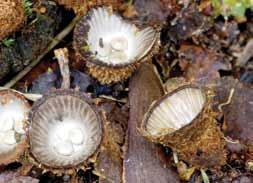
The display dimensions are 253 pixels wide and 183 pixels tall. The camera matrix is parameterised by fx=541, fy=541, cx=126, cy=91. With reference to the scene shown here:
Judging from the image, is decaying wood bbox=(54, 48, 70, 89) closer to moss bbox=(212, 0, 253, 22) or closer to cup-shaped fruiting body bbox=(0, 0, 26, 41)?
cup-shaped fruiting body bbox=(0, 0, 26, 41)

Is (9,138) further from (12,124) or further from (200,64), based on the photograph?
(200,64)

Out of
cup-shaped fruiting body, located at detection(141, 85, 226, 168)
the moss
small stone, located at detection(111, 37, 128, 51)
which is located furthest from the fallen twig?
the moss

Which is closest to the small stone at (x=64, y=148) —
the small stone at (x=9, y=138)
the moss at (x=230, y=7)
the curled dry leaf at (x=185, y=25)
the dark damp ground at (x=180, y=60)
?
the dark damp ground at (x=180, y=60)

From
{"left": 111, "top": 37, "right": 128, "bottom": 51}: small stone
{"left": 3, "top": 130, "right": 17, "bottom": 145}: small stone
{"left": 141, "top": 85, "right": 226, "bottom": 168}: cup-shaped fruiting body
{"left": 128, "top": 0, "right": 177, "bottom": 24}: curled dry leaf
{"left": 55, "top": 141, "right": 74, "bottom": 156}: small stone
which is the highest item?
{"left": 128, "top": 0, "right": 177, "bottom": 24}: curled dry leaf

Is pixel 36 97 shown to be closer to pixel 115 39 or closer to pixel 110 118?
pixel 110 118

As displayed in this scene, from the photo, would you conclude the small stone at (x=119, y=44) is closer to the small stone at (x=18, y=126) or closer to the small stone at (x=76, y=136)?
the small stone at (x=76, y=136)

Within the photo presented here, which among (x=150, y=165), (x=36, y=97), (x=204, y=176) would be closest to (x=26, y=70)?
(x=36, y=97)
